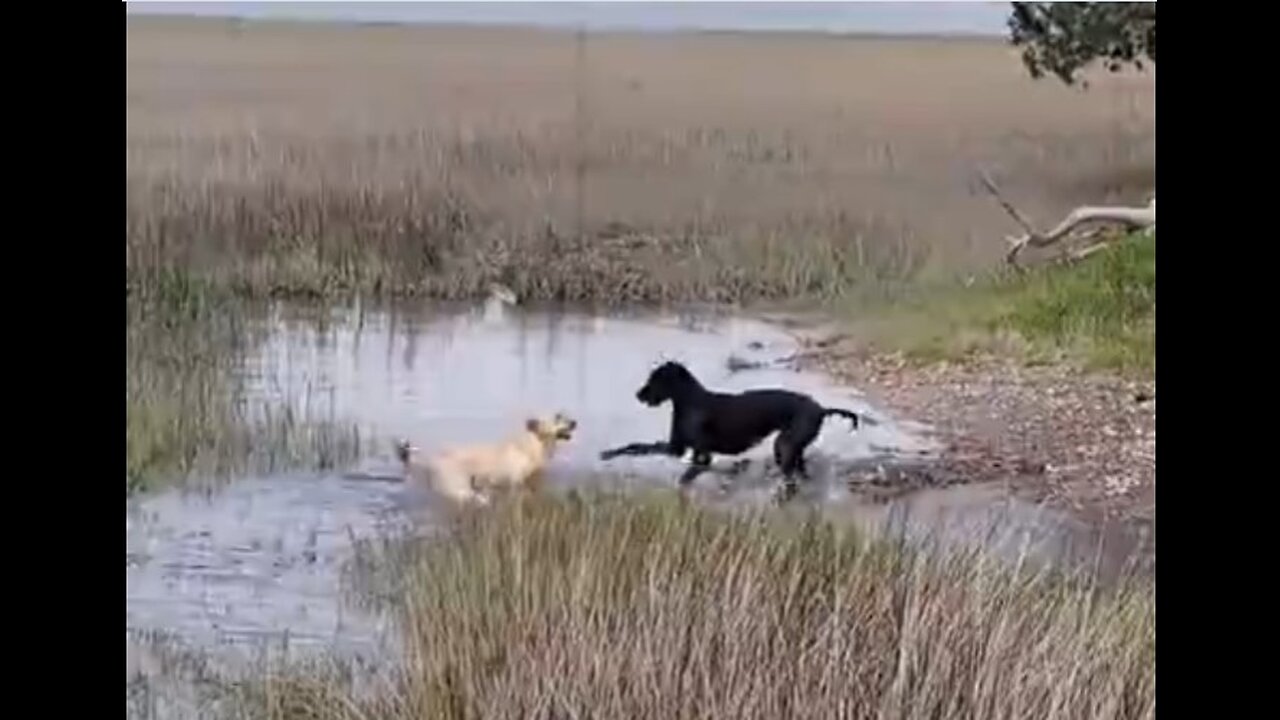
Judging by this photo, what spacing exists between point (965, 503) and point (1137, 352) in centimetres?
29

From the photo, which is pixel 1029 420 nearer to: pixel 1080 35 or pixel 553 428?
pixel 1080 35

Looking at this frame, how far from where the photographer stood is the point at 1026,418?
2953 millimetres

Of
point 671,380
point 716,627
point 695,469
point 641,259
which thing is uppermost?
point 641,259

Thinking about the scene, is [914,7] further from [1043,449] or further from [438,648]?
[438,648]

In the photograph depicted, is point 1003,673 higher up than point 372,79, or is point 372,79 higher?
point 372,79

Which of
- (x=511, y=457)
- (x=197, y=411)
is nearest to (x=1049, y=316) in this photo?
(x=511, y=457)

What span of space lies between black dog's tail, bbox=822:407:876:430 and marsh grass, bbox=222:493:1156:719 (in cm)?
14

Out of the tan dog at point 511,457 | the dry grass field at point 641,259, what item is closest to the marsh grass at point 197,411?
the dry grass field at point 641,259

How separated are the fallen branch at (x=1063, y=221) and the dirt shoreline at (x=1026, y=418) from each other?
15cm

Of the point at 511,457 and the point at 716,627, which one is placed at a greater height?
the point at 511,457

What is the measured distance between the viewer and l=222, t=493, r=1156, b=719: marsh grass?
2854 millimetres

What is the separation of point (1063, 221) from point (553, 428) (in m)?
0.73

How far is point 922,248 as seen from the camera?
2990mm
